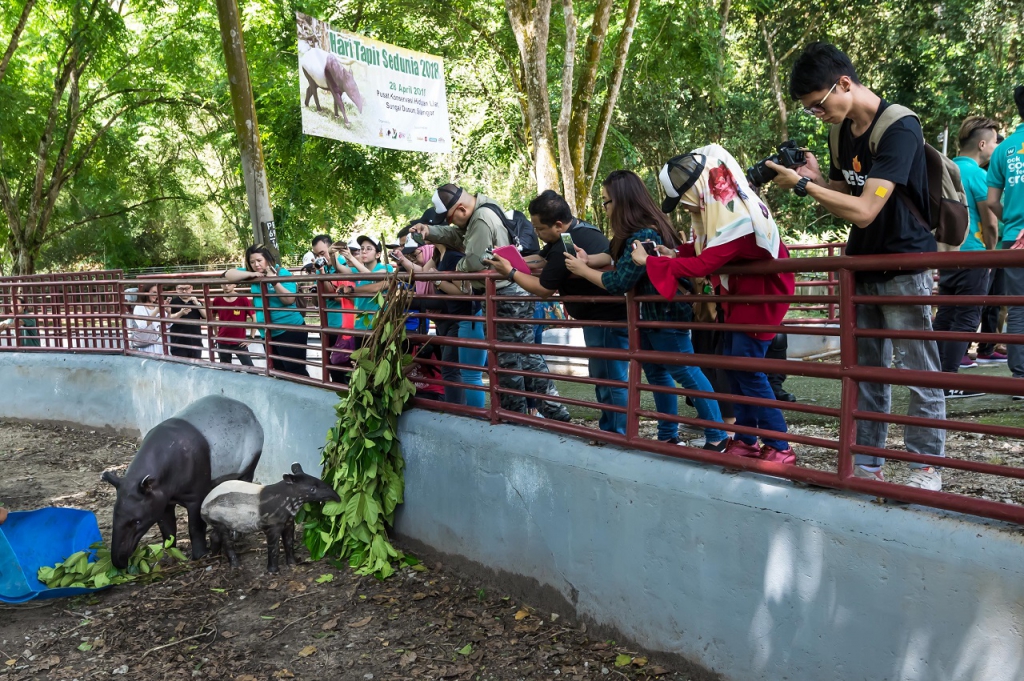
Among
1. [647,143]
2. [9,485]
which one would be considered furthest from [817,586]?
[647,143]

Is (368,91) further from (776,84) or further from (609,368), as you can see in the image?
(776,84)

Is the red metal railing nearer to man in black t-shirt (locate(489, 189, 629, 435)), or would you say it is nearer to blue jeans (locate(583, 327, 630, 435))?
man in black t-shirt (locate(489, 189, 629, 435))

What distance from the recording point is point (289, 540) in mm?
5270

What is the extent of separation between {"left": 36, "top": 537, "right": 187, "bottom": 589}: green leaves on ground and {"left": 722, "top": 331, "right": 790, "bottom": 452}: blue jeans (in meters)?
3.57

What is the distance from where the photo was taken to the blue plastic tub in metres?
4.77

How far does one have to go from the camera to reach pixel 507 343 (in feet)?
15.6

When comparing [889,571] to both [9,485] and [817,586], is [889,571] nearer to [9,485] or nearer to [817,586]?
[817,586]

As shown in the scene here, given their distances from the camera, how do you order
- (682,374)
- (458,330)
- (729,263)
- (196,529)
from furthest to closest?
(458,330) < (196,529) < (682,374) < (729,263)

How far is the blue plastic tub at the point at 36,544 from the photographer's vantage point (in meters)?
4.77

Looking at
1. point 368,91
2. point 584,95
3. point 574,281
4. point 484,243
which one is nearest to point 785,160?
point 574,281

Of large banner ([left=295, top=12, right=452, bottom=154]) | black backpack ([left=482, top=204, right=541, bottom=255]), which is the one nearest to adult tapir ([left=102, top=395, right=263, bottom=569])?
black backpack ([left=482, top=204, right=541, bottom=255])

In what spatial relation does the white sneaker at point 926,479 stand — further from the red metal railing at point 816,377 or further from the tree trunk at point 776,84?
the tree trunk at point 776,84

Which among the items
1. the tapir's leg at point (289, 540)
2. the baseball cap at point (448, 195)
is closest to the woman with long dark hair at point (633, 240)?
the baseball cap at point (448, 195)

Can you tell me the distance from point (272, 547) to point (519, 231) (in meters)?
2.70
